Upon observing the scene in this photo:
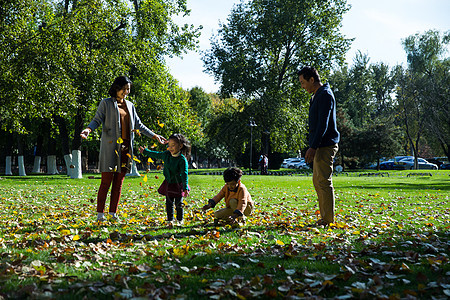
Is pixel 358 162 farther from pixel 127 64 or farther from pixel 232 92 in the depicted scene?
pixel 127 64

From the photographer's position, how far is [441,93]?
4706 centimetres

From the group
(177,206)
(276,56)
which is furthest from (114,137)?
(276,56)

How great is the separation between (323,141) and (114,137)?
3271mm

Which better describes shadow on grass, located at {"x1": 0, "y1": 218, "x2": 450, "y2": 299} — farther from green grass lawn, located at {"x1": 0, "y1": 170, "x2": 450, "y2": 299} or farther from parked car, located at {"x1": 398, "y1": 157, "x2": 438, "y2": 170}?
parked car, located at {"x1": 398, "y1": 157, "x2": 438, "y2": 170}

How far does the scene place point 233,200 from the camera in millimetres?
6301

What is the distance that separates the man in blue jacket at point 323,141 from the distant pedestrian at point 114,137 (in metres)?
2.88

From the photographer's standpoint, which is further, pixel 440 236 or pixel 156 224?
pixel 156 224

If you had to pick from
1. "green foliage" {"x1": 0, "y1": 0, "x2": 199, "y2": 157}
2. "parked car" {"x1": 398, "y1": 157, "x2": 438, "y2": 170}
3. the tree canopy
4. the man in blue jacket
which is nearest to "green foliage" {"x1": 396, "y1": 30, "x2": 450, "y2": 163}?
"parked car" {"x1": 398, "y1": 157, "x2": 438, "y2": 170}

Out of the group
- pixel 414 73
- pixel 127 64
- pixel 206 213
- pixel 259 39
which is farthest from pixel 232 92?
pixel 206 213

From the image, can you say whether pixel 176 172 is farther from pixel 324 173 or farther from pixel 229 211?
pixel 324 173

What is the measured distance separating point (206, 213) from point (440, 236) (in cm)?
414

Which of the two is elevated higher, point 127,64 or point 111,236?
point 127,64

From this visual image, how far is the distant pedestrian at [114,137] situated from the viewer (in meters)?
6.20

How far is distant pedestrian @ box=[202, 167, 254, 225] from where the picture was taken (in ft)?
20.1
